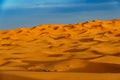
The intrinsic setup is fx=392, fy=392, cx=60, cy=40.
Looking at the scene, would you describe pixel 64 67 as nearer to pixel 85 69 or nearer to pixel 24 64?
pixel 85 69

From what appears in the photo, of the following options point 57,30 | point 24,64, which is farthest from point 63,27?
point 24,64

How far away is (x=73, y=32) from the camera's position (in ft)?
33.9

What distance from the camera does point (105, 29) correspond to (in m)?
10.4

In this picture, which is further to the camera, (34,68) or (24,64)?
(24,64)

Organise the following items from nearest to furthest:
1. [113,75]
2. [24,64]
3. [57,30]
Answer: [113,75] → [24,64] → [57,30]

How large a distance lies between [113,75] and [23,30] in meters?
8.77

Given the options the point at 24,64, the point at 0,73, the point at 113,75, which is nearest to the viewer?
the point at 113,75

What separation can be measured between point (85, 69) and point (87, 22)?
321 inches

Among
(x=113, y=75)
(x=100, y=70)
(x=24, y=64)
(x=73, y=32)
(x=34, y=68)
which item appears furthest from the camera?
(x=73, y=32)

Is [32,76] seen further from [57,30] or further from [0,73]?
[57,30]

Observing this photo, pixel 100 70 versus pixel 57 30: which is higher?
pixel 57 30

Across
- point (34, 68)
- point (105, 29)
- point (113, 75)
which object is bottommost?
point (113, 75)

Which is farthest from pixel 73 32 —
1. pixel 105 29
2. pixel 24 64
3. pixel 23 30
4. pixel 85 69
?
pixel 85 69

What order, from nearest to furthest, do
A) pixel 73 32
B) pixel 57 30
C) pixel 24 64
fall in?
pixel 24 64 < pixel 73 32 < pixel 57 30
